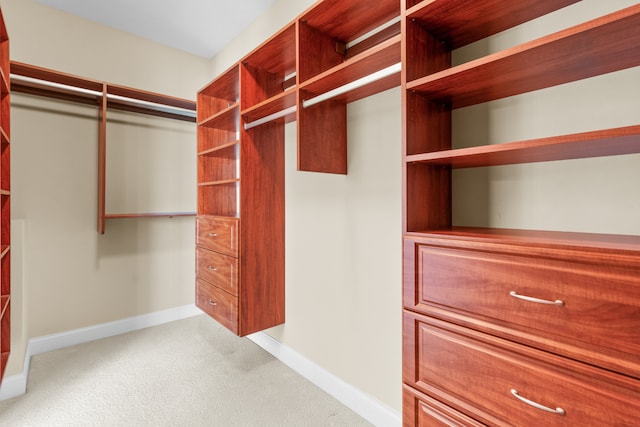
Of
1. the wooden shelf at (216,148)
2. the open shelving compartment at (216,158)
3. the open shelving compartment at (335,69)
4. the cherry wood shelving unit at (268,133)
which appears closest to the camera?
the open shelving compartment at (335,69)

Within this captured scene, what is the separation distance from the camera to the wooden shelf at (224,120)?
2219mm

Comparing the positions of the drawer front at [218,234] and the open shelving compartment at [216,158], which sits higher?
the open shelving compartment at [216,158]

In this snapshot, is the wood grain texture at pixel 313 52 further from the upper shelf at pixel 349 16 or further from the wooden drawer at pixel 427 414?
the wooden drawer at pixel 427 414

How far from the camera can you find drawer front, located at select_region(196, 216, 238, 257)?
2107 millimetres

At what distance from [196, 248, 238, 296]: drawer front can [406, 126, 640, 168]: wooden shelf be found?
147cm

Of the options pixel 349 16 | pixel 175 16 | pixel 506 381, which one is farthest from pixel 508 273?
pixel 175 16

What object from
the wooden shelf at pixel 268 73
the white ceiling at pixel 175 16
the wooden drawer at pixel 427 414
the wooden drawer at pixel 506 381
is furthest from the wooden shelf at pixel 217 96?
the wooden drawer at pixel 427 414

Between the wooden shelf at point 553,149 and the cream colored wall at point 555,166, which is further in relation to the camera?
the cream colored wall at point 555,166

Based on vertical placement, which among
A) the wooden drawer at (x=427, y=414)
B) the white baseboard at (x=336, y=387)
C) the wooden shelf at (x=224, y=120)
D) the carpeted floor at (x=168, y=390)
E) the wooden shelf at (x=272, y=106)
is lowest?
the carpeted floor at (x=168, y=390)

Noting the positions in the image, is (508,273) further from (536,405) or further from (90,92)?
(90,92)

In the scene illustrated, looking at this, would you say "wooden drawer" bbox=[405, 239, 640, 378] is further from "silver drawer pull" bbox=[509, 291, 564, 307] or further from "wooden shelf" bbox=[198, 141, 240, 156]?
"wooden shelf" bbox=[198, 141, 240, 156]

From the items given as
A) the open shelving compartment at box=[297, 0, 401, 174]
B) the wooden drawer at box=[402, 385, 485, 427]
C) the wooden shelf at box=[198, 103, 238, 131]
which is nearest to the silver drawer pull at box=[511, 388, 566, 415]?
the wooden drawer at box=[402, 385, 485, 427]

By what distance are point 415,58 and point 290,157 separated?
4.19 feet

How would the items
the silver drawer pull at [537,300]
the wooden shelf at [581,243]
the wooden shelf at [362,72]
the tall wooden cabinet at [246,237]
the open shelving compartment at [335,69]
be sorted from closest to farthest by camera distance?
1. the wooden shelf at [581,243]
2. the silver drawer pull at [537,300]
3. the wooden shelf at [362,72]
4. the open shelving compartment at [335,69]
5. the tall wooden cabinet at [246,237]
